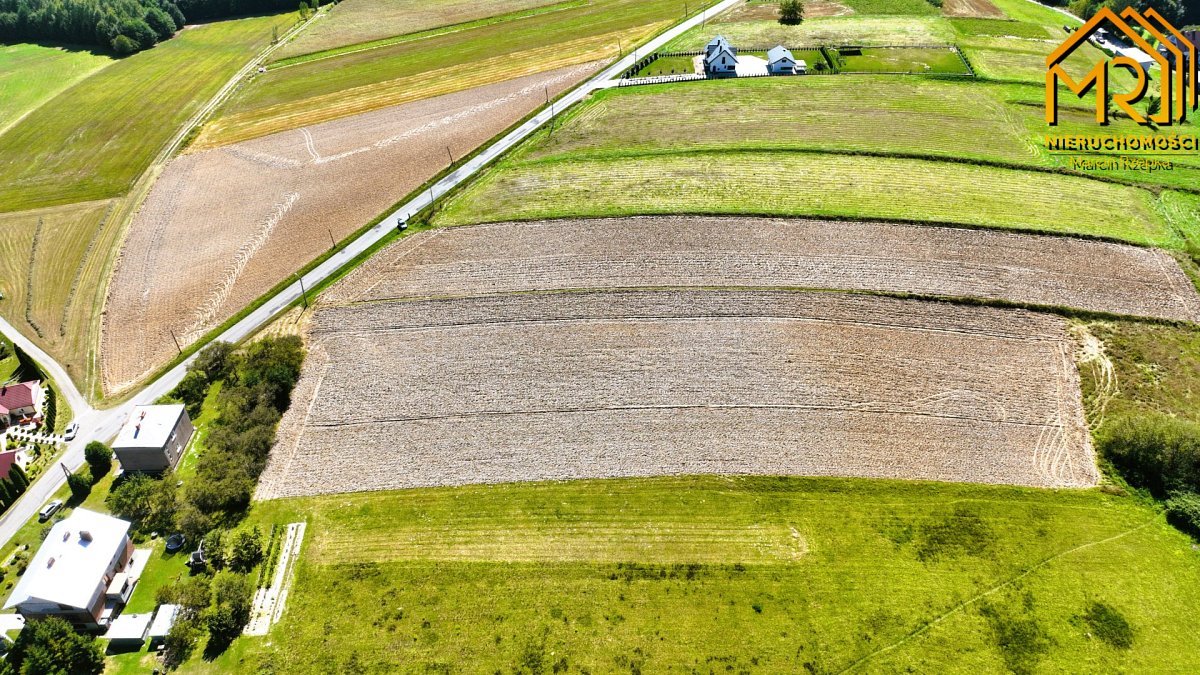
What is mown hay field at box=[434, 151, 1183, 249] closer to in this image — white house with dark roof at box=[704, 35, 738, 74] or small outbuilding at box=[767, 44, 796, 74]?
white house with dark roof at box=[704, 35, 738, 74]

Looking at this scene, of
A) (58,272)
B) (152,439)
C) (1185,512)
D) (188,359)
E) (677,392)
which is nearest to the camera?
(1185,512)

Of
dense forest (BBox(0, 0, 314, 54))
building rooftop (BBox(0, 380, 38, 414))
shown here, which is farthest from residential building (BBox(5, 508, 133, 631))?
dense forest (BBox(0, 0, 314, 54))

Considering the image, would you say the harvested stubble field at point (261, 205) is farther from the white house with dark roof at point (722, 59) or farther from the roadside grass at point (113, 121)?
the white house with dark roof at point (722, 59)

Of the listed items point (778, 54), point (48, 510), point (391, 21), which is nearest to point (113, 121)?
point (391, 21)

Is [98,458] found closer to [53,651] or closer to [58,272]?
Result: [53,651]

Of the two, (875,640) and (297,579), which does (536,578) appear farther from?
(875,640)

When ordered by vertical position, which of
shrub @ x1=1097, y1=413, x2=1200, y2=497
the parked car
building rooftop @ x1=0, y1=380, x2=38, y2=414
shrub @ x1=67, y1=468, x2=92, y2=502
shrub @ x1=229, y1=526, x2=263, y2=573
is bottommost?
shrub @ x1=1097, y1=413, x2=1200, y2=497
